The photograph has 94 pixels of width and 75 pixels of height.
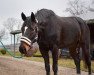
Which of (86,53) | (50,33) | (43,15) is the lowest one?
(86,53)

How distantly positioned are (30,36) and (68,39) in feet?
4.92

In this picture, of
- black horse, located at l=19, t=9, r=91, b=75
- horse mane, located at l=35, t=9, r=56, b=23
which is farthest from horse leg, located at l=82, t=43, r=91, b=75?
horse mane, located at l=35, t=9, r=56, b=23

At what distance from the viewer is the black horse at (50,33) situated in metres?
5.18

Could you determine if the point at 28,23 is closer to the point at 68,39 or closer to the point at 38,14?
the point at 38,14

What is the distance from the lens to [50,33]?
5820 mm

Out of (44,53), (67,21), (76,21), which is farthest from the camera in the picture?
(76,21)

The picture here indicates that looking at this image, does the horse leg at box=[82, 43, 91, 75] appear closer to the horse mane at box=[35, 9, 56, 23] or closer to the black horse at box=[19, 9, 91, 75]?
the black horse at box=[19, 9, 91, 75]

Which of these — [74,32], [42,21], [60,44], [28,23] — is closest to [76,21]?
[74,32]

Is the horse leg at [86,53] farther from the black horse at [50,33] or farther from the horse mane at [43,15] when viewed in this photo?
the horse mane at [43,15]

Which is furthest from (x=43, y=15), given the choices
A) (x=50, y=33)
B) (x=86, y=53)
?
(x=86, y=53)

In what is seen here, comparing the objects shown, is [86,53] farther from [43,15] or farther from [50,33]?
[43,15]

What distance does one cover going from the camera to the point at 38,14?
581 cm

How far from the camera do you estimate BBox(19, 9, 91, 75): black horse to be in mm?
5180

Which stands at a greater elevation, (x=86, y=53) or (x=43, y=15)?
(x=43, y=15)
